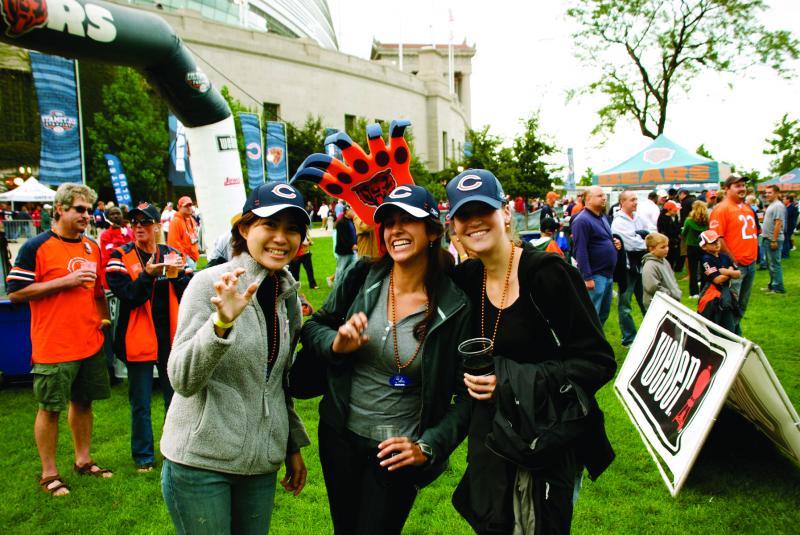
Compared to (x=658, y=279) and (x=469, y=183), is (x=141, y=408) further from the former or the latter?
(x=658, y=279)

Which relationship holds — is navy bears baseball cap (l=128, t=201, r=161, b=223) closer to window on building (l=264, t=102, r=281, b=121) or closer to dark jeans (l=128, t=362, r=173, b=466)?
dark jeans (l=128, t=362, r=173, b=466)

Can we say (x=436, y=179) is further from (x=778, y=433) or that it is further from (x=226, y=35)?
(x=778, y=433)

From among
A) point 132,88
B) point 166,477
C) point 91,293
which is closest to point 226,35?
point 132,88

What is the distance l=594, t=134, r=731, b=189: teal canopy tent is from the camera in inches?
584

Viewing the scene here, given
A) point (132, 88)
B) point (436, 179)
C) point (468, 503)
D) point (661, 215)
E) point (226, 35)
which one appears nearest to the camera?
point (468, 503)

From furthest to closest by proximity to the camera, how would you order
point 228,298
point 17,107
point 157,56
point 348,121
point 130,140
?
point 348,121 < point 17,107 < point 130,140 < point 157,56 < point 228,298

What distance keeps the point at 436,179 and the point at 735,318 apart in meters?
45.4

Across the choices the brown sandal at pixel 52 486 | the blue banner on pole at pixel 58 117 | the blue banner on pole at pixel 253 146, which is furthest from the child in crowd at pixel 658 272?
the blue banner on pole at pixel 58 117

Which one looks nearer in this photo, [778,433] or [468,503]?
[468,503]

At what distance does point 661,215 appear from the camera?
12.3m

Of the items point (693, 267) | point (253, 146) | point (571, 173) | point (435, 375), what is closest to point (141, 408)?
point (435, 375)

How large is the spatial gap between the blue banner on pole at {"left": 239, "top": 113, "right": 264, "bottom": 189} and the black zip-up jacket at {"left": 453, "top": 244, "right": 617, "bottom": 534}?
13058mm

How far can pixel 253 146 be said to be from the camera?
1417cm

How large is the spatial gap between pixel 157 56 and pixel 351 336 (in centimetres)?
627
